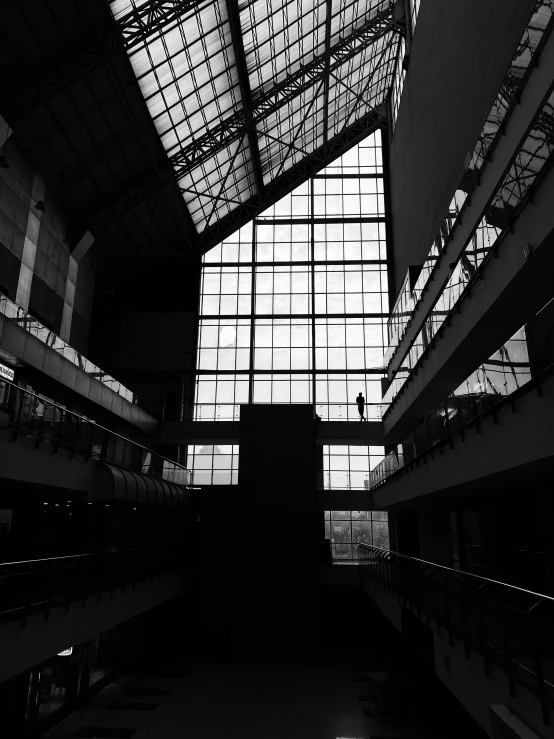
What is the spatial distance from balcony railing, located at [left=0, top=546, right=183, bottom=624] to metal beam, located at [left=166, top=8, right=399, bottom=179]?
27.4 meters

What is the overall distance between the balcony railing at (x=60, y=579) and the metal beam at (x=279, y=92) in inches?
1078

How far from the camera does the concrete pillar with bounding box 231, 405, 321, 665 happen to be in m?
31.4

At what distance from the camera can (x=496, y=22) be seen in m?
21.2

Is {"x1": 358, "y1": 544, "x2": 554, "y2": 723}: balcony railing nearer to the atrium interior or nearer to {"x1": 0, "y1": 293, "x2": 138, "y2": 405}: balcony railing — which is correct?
the atrium interior

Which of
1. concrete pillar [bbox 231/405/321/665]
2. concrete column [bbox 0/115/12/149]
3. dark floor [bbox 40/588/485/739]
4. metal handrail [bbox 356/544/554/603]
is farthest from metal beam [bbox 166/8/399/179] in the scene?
dark floor [bbox 40/588/485/739]

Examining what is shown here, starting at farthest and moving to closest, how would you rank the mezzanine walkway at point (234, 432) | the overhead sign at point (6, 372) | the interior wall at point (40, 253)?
the mezzanine walkway at point (234, 432)
the interior wall at point (40, 253)
the overhead sign at point (6, 372)

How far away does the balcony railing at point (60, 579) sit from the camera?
12609 mm

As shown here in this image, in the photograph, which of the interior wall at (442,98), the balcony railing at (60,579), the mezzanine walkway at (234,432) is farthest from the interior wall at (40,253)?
the interior wall at (442,98)

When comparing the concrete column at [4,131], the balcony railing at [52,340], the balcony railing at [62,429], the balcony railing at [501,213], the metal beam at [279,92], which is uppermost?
the metal beam at [279,92]

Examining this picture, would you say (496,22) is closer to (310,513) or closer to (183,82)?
(183,82)

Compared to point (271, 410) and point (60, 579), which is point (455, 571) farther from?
point (271, 410)

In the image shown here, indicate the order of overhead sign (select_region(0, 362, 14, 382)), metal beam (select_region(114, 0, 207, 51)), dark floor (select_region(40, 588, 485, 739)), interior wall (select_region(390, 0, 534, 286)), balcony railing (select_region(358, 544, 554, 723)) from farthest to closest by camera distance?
metal beam (select_region(114, 0, 207, 51)) < overhead sign (select_region(0, 362, 14, 382)) < interior wall (select_region(390, 0, 534, 286)) < dark floor (select_region(40, 588, 485, 739)) < balcony railing (select_region(358, 544, 554, 723))

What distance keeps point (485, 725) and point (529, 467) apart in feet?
15.5

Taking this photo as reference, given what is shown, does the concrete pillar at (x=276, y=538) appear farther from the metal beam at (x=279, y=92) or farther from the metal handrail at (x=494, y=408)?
the metal beam at (x=279, y=92)
